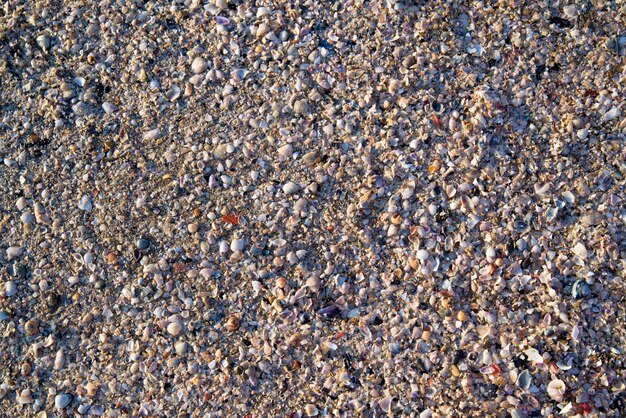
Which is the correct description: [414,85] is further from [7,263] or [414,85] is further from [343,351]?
[7,263]

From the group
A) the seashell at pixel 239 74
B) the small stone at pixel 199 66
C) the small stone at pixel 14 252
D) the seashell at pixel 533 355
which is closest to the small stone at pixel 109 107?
the small stone at pixel 199 66

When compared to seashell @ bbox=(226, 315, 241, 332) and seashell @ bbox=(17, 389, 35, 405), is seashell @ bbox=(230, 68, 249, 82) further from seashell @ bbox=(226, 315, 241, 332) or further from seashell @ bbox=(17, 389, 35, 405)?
seashell @ bbox=(17, 389, 35, 405)

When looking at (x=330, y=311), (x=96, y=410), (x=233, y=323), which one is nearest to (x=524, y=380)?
(x=330, y=311)

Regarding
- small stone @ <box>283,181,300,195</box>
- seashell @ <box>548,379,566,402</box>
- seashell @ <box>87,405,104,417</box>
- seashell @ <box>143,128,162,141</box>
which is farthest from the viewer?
seashell @ <box>143,128,162,141</box>

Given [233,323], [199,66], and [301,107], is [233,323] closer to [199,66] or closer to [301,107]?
[301,107]

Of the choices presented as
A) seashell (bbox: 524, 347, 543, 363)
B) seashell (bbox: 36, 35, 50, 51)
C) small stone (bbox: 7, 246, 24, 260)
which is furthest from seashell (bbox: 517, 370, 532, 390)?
seashell (bbox: 36, 35, 50, 51)

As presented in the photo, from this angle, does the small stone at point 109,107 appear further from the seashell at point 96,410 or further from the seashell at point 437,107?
the seashell at point 437,107
